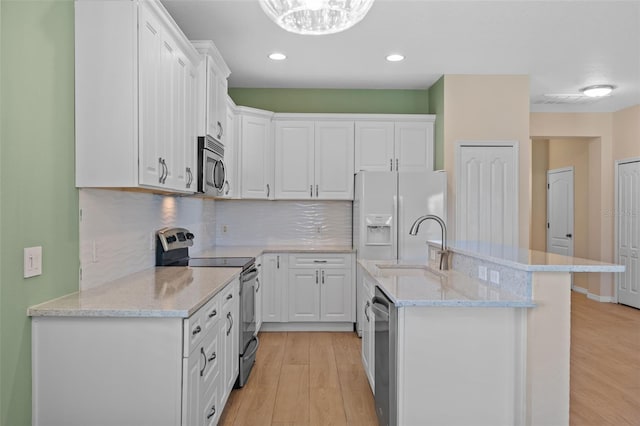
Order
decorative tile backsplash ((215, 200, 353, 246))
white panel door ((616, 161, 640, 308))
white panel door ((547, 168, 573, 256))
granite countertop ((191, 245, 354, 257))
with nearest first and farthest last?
granite countertop ((191, 245, 354, 257)) → decorative tile backsplash ((215, 200, 353, 246)) → white panel door ((616, 161, 640, 308)) → white panel door ((547, 168, 573, 256))

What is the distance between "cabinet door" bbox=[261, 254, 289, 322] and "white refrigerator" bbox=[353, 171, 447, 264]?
0.89 meters

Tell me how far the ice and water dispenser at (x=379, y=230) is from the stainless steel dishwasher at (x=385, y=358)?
6.26 feet

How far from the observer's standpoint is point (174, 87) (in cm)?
272

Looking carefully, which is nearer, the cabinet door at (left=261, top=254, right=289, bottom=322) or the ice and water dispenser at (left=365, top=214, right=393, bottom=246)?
the ice and water dispenser at (left=365, top=214, right=393, bottom=246)

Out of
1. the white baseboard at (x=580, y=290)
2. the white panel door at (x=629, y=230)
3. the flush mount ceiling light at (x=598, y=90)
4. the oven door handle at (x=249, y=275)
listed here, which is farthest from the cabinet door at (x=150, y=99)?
the white baseboard at (x=580, y=290)

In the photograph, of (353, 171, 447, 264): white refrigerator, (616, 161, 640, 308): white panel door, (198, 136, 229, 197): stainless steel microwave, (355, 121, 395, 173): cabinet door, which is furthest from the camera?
(616, 161, 640, 308): white panel door

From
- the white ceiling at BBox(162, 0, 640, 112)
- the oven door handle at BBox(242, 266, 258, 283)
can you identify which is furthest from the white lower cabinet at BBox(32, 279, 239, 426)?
the white ceiling at BBox(162, 0, 640, 112)

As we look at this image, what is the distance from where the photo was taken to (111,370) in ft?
6.05

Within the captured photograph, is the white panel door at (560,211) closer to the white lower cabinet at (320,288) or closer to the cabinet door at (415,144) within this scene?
the cabinet door at (415,144)

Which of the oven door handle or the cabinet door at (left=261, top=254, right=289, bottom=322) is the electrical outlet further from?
the cabinet door at (left=261, top=254, right=289, bottom=322)

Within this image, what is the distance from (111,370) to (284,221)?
3588 millimetres

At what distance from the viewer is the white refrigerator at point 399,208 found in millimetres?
4523

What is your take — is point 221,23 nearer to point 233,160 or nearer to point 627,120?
point 233,160

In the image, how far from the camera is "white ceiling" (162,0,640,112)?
328 centimetres
